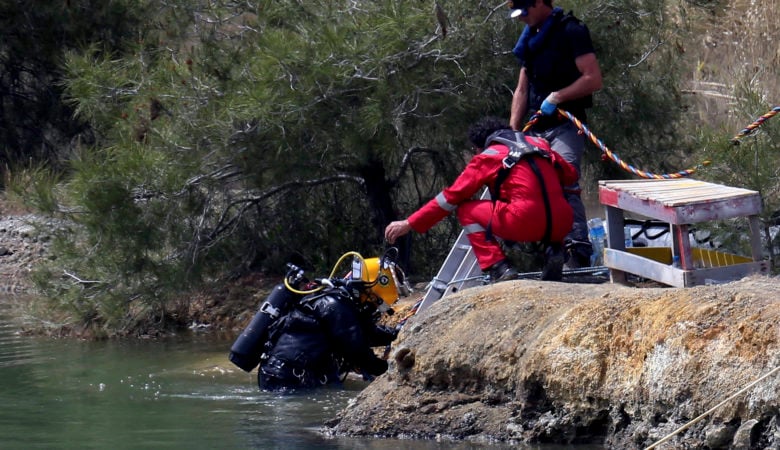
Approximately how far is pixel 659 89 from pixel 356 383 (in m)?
3.93

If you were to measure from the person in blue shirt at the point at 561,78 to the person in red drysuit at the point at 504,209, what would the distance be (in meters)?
0.34

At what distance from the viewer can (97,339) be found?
426 inches

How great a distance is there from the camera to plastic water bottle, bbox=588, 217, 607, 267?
8.80m

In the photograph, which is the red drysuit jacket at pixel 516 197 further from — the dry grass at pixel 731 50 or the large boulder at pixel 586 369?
the dry grass at pixel 731 50

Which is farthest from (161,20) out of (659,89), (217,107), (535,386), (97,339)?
(535,386)

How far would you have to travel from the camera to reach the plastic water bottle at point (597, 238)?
8797 millimetres

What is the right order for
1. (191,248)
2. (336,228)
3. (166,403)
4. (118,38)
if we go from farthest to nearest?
1. (118,38)
2. (336,228)
3. (191,248)
4. (166,403)

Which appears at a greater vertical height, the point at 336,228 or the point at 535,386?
the point at 336,228

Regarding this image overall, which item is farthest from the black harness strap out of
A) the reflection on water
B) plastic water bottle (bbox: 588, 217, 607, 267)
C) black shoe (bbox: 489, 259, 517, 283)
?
the reflection on water

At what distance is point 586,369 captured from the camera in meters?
5.84

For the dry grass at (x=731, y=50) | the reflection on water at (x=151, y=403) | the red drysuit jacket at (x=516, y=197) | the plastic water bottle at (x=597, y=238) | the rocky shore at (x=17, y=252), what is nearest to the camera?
the reflection on water at (x=151, y=403)

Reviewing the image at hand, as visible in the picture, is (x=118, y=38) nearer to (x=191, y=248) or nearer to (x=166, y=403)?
(x=191, y=248)

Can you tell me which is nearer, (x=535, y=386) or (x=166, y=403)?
(x=535, y=386)

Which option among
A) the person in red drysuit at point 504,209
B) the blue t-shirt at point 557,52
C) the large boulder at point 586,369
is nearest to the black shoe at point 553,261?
the person in red drysuit at point 504,209
